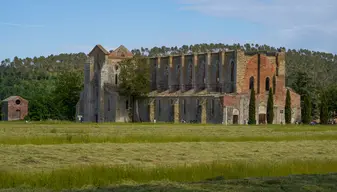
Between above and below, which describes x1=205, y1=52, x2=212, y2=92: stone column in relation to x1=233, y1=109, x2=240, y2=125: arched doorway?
above

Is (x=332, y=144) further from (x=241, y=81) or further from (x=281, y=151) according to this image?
(x=241, y=81)

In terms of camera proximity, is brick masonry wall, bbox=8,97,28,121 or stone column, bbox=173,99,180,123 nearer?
stone column, bbox=173,99,180,123

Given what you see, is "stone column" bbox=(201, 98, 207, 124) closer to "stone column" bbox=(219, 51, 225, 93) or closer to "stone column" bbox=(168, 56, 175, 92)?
"stone column" bbox=(219, 51, 225, 93)

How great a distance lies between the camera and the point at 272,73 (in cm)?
7944

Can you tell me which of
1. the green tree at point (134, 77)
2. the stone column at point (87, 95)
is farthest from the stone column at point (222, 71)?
the stone column at point (87, 95)

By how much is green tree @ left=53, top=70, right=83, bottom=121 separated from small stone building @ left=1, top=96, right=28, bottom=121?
9.80 metres

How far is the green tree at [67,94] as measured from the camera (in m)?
94.2

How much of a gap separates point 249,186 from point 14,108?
93.1m

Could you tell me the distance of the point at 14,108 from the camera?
10406 centimetres

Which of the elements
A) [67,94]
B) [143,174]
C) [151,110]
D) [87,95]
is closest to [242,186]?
[143,174]

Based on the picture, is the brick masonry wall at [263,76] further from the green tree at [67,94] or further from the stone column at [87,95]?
the green tree at [67,94]

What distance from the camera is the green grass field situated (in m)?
15.5

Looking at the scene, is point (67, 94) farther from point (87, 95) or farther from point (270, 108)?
point (270, 108)

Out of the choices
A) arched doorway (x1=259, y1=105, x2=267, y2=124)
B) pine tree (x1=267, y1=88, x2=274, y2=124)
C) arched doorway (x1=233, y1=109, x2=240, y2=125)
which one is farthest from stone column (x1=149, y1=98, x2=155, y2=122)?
pine tree (x1=267, y1=88, x2=274, y2=124)
